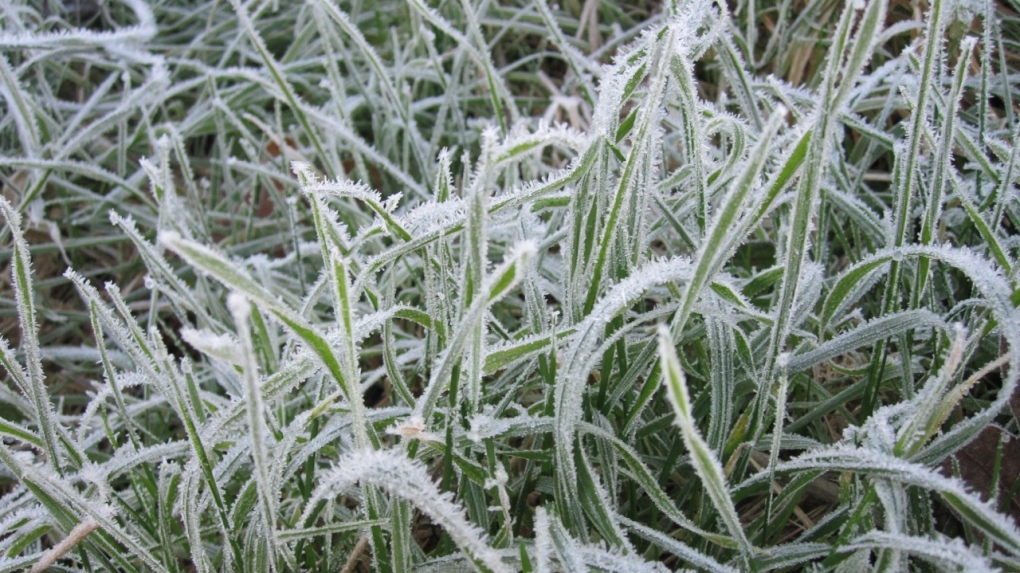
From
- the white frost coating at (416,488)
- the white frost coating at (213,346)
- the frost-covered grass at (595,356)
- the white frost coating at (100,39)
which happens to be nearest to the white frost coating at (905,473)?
the frost-covered grass at (595,356)

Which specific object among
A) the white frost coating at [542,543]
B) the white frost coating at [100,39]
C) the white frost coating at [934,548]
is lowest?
the white frost coating at [542,543]

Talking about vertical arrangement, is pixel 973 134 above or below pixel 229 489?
above

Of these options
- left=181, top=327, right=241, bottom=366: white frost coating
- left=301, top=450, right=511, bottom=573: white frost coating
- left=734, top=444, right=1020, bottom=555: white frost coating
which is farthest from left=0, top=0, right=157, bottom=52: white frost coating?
left=734, top=444, right=1020, bottom=555: white frost coating

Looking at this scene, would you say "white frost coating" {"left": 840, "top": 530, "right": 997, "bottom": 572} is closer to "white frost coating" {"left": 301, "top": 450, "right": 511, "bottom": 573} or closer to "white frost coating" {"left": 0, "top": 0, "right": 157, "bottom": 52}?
"white frost coating" {"left": 301, "top": 450, "right": 511, "bottom": 573}

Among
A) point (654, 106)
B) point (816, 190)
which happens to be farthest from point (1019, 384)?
point (654, 106)

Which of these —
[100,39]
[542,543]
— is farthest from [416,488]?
[100,39]

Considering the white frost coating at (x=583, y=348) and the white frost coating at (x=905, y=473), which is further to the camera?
the white frost coating at (x=583, y=348)

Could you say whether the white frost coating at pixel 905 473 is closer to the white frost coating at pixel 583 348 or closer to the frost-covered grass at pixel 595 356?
the frost-covered grass at pixel 595 356

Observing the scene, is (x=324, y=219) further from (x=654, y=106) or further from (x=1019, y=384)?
(x=1019, y=384)
